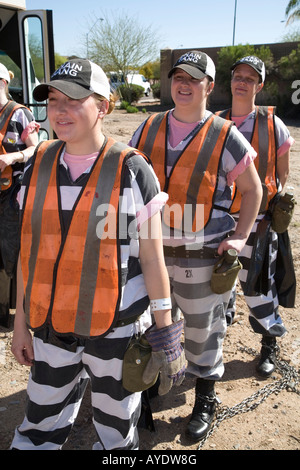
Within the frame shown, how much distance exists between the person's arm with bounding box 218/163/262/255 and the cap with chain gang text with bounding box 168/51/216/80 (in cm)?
58

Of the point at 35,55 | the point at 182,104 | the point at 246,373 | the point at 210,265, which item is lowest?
the point at 246,373

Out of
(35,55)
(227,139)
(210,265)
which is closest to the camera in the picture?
(227,139)

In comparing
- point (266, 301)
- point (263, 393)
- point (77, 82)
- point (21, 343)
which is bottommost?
point (263, 393)

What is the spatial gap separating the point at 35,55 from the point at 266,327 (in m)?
4.00

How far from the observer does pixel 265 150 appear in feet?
10.7

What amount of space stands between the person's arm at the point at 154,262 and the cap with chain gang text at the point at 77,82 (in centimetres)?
54

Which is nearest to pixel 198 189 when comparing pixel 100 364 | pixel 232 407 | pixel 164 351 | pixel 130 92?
pixel 164 351

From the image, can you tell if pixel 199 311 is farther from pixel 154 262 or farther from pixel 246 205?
pixel 154 262

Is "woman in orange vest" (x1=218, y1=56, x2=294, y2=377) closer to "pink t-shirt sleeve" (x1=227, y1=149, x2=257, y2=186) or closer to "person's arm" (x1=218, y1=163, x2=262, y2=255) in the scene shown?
"person's arm" (x1=218, y1=163, x2=262, y2=255)

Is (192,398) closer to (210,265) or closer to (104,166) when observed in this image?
(210,265)

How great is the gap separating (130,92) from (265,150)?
27.7 meters

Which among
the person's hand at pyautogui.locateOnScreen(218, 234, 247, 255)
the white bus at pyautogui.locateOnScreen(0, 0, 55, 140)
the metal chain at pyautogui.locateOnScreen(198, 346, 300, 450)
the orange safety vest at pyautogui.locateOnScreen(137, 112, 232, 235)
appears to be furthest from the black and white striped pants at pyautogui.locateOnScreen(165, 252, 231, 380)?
the white bus at pyautogui.locateOnScreen(0, 0, 55, 140)

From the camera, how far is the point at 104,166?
5.92ft
